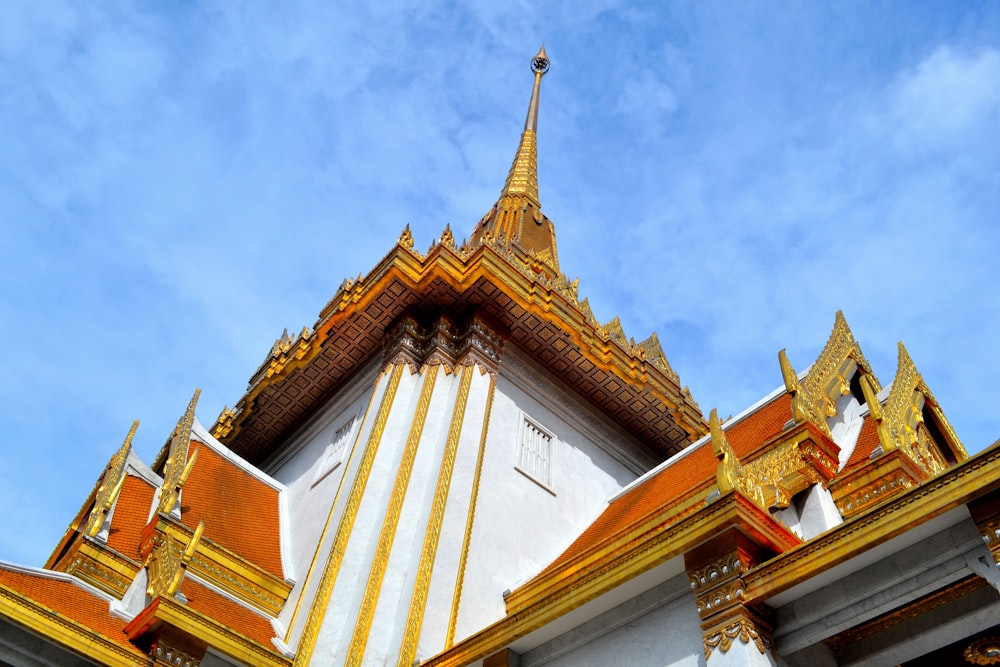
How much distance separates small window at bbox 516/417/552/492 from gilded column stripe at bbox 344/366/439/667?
1.56 m

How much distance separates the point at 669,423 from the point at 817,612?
8951 millimetres

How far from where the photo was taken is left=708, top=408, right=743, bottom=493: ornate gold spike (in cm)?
696

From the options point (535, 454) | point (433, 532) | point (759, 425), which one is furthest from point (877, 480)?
point (535, 454)

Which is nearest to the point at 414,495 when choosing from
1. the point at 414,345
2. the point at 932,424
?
the point at 414,345

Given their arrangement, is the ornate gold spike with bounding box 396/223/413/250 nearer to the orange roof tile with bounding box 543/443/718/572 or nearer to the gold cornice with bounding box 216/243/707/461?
the gold cornice with bounding box 216/243/707/461

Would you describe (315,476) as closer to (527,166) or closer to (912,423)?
(912,423)

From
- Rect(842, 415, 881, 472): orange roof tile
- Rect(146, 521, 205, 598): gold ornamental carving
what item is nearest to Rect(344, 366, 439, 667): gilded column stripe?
Rect(146, 521, 205, 598): gold ornamental carving

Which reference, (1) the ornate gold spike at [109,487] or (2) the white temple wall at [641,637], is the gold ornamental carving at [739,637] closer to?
(2) the white temple wall at [641,637]

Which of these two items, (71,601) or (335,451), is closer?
(71,601)

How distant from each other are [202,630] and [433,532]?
8.98 ft

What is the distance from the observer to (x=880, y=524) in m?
5.84

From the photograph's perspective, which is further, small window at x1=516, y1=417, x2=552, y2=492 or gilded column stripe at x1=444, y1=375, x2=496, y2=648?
small window at x1=516, y1=417, x2=552, y2=492

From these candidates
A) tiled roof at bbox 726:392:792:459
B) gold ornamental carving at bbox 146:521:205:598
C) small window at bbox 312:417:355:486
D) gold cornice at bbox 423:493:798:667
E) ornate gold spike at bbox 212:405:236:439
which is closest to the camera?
gold cornice at bbox 423:493:798:667

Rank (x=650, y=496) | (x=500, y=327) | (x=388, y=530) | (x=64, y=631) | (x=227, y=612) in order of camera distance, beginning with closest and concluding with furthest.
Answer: (x=64, y=631), (x=227, y=612), (x=388, y=530), (x=650, y=496), (x=500, y=327)
